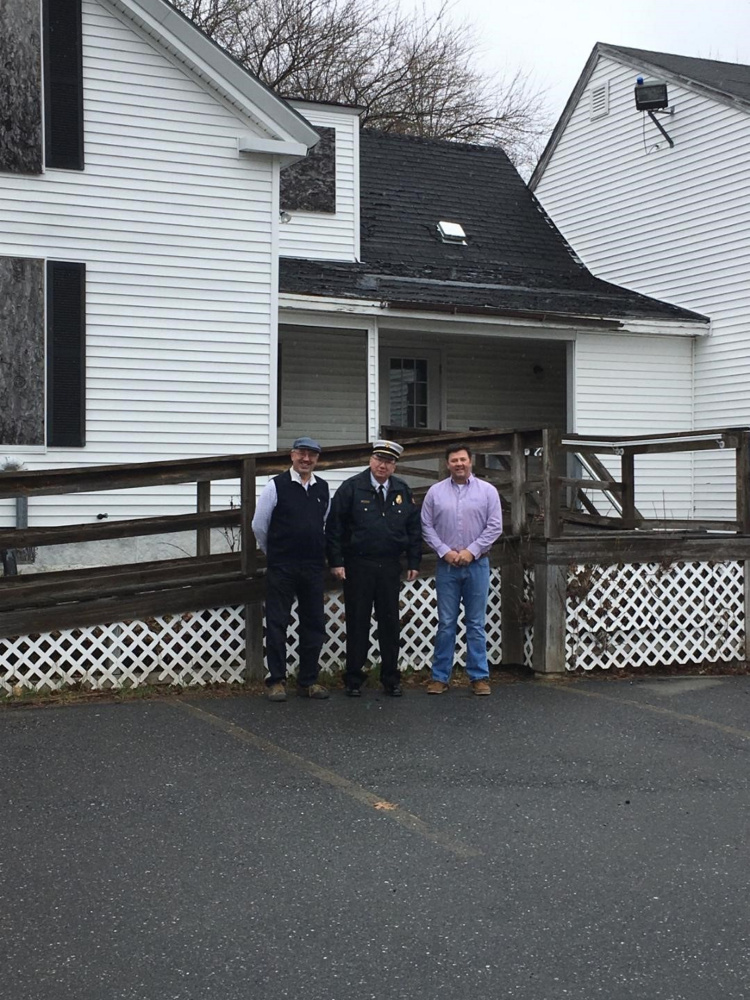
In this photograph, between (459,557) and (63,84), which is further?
(63,84)

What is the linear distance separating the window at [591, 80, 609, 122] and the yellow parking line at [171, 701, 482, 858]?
15.0 meters

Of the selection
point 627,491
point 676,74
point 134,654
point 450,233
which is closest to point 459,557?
point 134,654

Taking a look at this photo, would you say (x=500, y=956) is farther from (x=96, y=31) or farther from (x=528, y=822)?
(x=96, y=31)

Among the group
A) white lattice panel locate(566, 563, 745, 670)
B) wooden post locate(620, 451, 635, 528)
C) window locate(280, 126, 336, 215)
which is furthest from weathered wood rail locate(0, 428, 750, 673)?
window locate(280, 126, 336, 215)

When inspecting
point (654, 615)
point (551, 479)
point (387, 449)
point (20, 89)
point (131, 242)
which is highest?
point (20, 89)

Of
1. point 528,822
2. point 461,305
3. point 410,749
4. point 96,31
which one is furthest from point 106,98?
point 528,822

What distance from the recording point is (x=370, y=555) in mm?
8492

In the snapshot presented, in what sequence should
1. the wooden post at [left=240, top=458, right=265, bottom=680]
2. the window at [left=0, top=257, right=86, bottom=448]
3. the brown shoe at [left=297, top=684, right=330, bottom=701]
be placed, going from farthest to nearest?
1. the window at [left=0, top=257, right=86, bottom=448]
2. the wooden post at [left=240, top=458, right=265, bottom=680]
3. the brown shoe at [left=297, top=684, right=330, bottom=701]

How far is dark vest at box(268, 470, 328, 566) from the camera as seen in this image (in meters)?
8.33

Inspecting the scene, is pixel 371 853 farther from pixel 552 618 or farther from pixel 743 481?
pixel 743 481

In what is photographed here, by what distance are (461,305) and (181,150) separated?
4323 mm

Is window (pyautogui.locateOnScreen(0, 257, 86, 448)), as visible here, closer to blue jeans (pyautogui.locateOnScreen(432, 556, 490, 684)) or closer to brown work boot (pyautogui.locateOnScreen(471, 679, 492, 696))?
blue jeans (pyautogui.locateOnScreen(432, 556, 490, 684))

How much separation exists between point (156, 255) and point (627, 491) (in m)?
5.37

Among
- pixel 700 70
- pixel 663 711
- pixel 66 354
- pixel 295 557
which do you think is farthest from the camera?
pixel 700 70
